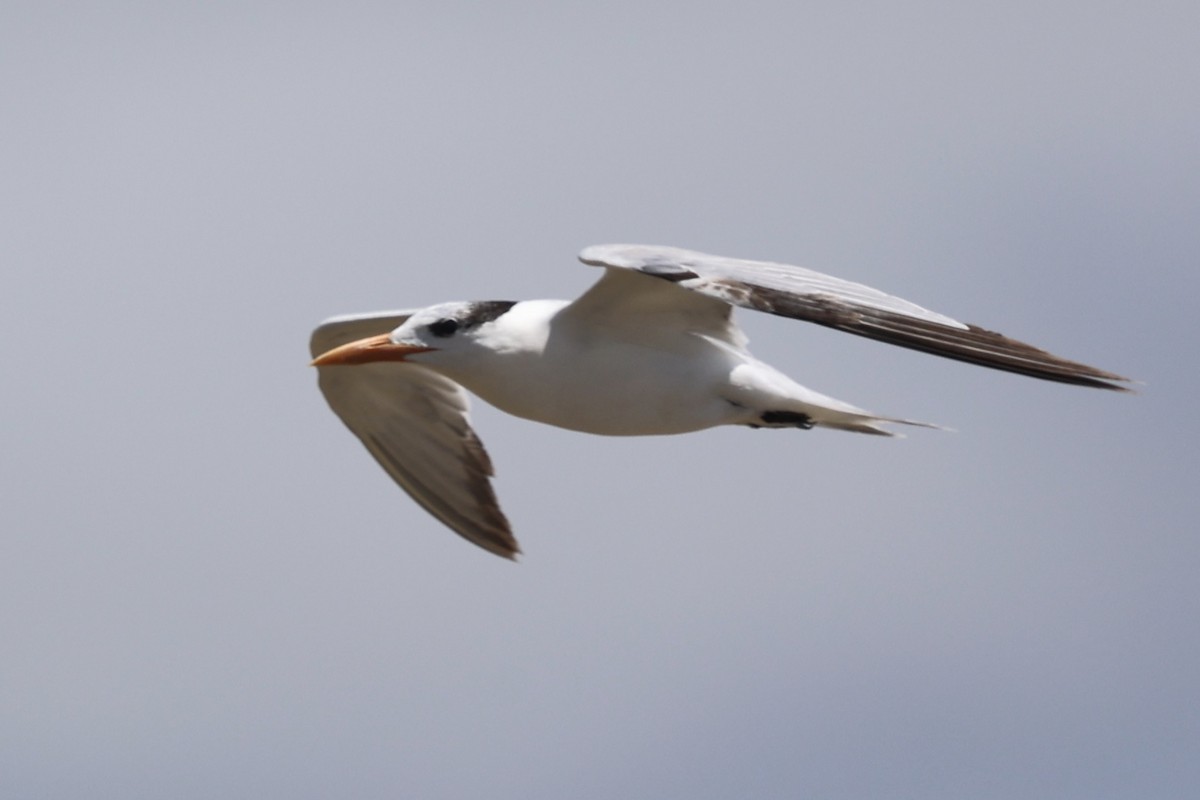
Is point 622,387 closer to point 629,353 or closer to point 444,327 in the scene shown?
point 629,353

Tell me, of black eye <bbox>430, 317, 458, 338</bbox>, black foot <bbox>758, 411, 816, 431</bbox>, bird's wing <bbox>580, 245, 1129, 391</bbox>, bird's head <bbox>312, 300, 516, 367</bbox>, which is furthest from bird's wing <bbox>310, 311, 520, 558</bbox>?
bird's wing <bbox>580, 245, 1129, 391</bbox>

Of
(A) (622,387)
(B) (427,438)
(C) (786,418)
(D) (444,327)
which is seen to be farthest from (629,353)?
(B) (427,438)

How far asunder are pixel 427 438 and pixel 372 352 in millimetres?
3039

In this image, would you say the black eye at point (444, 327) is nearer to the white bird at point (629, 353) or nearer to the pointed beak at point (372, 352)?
the white bird at point (629, 353)

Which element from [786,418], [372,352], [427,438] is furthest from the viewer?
[427,438]

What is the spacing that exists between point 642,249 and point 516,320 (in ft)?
4.26

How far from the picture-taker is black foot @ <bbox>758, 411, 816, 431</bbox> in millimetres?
12922

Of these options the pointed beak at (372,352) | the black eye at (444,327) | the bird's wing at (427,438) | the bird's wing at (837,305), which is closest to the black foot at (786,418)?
the bird's wing at (837,305)

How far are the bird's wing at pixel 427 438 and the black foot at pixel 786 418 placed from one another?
367cm

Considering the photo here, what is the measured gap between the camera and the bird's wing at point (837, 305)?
10523mm

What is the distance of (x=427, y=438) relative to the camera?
53.7ft

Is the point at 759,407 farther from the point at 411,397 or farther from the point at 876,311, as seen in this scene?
the point at 411,397

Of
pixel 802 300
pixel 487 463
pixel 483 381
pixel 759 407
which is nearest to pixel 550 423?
pixel 483 381

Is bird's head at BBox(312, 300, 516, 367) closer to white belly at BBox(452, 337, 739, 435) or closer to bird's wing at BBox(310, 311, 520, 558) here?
white belly at BBox(452, 337, 739, 435)
